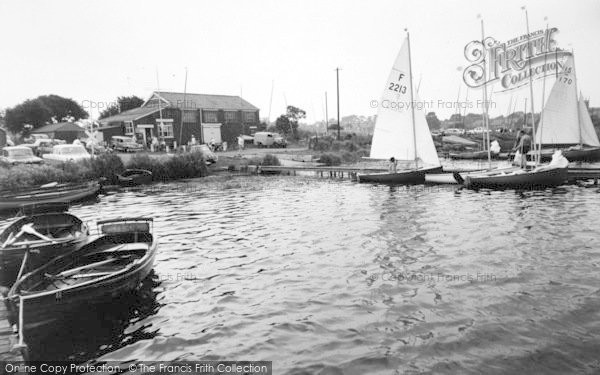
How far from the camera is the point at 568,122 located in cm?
3775

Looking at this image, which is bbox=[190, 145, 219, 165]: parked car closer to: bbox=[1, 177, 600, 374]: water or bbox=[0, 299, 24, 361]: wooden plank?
bbox=[1, 177, 600, 374]: water

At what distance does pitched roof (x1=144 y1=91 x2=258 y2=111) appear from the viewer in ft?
212

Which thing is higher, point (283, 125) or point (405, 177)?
point (283, 125)

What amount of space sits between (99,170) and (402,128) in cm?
2577

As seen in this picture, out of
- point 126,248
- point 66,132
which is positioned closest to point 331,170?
point 126,248

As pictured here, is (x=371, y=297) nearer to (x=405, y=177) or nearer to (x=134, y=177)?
(x=405, y=177)

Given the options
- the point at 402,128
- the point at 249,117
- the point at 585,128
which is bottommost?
the point at 585,128

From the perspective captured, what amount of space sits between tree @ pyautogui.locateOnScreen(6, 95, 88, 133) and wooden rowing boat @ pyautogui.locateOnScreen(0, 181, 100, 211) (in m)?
71.2

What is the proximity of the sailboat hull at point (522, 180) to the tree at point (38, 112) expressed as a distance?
9062 centimetres

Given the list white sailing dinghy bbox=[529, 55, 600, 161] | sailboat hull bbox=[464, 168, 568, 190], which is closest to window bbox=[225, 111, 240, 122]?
white sailing dinghy bbox=[529, 55, 600, 161]

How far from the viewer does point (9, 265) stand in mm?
12375

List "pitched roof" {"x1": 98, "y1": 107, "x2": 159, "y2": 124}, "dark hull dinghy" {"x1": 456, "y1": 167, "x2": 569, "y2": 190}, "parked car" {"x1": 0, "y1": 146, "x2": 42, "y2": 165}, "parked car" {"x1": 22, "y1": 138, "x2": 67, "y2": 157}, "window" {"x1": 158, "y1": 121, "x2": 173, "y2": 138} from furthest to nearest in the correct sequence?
"window" {"x1": 158, "y1": 121, "x2": 173, "y2": 138} < "pitched roof" {"x1": 98, "y1": 107, "x2": 159, "y2": 124} < "parked car" {"x1": 22, "y1": 138, "x2": 67, "y2": 157} < "parked car" {"x1": 0, "y1": 146, "x2": 42, "y2": 165} < "dark hull dinghy" {"x1": 456, "y1": 167, "x2": 569, "y2": 190}

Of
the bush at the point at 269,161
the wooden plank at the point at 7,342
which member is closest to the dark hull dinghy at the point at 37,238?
the wooden plank at the point at 7,342

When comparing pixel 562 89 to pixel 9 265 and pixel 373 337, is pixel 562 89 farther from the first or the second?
pixel 9 265
